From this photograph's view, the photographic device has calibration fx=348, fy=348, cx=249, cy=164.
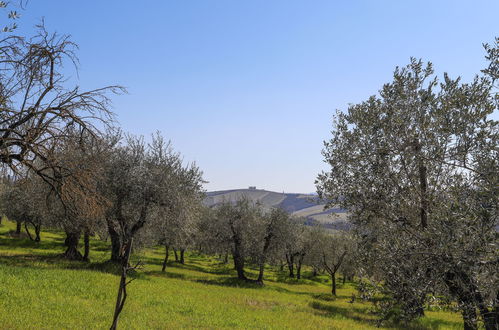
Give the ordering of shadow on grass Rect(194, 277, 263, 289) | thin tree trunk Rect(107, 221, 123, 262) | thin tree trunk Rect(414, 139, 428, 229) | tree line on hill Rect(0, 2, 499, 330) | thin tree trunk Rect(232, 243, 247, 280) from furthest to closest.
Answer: thin tree trunk Rect(232, 243, 247, 280) < shadow on grass Rect(194, 277, 263, 289) < thin tree trunk Rect(107, 221, 123, 262) < thin tree trunk Rect(414, 139, 428, 229) < tree line on hill Rect(0, 2, 499, 330)

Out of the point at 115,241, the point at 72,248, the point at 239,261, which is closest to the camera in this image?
the point at 115,241

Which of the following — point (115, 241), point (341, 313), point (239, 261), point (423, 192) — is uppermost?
point (423, 192)

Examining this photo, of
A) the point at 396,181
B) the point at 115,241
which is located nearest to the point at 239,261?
the point at 115,241

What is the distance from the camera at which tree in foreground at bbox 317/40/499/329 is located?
325 inches

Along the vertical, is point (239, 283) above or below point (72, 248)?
below

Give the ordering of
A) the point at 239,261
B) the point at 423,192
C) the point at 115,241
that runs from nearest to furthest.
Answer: the point at 423,192 < the point at 115,241 < the point at 239,261

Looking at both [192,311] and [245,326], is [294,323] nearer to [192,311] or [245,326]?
[245,326]

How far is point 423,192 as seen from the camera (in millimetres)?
13555

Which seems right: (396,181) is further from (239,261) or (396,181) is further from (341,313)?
(239,261)

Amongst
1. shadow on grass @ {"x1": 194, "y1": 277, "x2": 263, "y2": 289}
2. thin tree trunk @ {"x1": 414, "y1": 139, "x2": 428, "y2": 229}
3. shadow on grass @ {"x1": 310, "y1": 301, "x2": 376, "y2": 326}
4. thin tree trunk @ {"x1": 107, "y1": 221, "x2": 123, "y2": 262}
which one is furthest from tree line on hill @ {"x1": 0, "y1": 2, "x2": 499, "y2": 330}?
shadow on grass @ {"x1": 194, "y1": 277, "x2": 263, "y2": 289}

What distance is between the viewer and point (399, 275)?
10156mm

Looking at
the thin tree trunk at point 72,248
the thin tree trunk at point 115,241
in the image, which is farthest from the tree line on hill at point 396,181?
the thin tree trunk at point 72,248

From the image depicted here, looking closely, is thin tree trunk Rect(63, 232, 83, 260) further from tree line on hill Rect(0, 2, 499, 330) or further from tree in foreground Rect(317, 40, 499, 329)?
tree in foreground Rect(317, 40, 499, 329)

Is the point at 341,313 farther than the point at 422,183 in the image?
Yes
